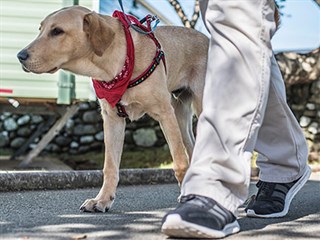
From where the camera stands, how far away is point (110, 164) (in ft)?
10.5

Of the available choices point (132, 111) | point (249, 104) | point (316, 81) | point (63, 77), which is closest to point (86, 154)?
point (63, 77)

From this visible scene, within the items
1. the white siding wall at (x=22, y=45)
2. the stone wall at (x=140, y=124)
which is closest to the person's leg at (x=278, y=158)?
the white siding wall at (x=22, y=45)

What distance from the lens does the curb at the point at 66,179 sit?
4020mm

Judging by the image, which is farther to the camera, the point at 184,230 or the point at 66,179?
the point at 66,179

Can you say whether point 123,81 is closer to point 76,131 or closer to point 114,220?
point 114,220

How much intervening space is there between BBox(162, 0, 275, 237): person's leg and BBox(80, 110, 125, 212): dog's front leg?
0.90 m

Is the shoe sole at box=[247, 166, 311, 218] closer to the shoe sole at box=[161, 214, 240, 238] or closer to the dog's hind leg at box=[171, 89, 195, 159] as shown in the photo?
the shoe sole at box=[161, 214, 240, 238]

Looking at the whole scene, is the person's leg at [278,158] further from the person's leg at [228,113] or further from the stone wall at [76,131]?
the stone wall at [76,131]

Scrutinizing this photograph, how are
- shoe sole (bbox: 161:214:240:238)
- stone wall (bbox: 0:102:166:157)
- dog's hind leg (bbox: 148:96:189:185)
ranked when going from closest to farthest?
shoe sole (bbox: 161:214:240:238), dog's hind leg (bbox: 148:96:189:185), stone wall (bbox: 0:102:166:157)

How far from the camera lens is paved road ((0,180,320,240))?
224 cm

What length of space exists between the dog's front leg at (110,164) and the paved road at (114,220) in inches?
2.5

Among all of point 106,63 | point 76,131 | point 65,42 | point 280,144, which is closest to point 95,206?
point 106,63

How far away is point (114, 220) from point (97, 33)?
950 mm

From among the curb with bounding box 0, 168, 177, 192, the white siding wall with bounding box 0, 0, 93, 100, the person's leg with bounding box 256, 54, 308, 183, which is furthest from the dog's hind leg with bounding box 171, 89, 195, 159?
the white siding wall with bounding box 0, 0, 93, 100
